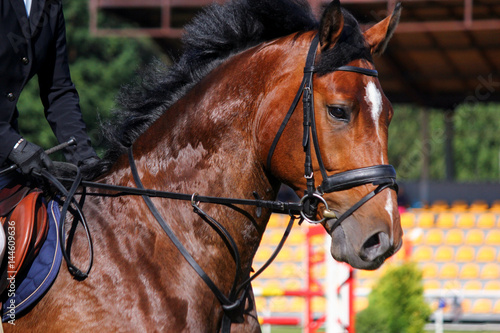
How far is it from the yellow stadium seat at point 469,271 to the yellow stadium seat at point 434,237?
779mm

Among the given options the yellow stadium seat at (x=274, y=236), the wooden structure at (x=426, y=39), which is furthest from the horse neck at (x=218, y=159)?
Answer: the yellow stadium seat at (x=274, y=236)

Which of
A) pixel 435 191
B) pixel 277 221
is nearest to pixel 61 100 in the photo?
pixel 277 221

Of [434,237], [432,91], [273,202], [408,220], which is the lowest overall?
[273,202]

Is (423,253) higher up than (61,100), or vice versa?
(423,253)

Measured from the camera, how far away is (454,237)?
1311cm

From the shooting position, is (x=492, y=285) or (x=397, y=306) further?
(x=492, y=285)

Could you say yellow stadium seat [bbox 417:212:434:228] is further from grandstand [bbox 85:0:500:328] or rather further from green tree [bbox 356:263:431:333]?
green tree [bbox 356:263:431:333]

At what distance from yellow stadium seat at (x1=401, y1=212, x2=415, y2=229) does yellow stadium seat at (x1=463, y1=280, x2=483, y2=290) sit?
1.74 m

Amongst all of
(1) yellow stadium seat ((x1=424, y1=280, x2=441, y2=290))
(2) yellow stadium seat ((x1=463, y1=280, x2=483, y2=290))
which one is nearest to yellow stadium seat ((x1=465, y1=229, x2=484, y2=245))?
(2) yellow stadium seat ((x1=463, y1=280, x2=483, y2=290))

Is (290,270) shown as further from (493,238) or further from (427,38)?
(427,38)

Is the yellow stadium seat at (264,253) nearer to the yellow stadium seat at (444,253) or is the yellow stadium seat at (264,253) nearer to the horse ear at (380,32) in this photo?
the yellow stadium seat at (444,253)

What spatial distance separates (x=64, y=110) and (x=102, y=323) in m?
1.11

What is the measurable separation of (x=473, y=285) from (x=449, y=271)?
53cm

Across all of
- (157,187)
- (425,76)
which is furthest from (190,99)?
(425,76)
